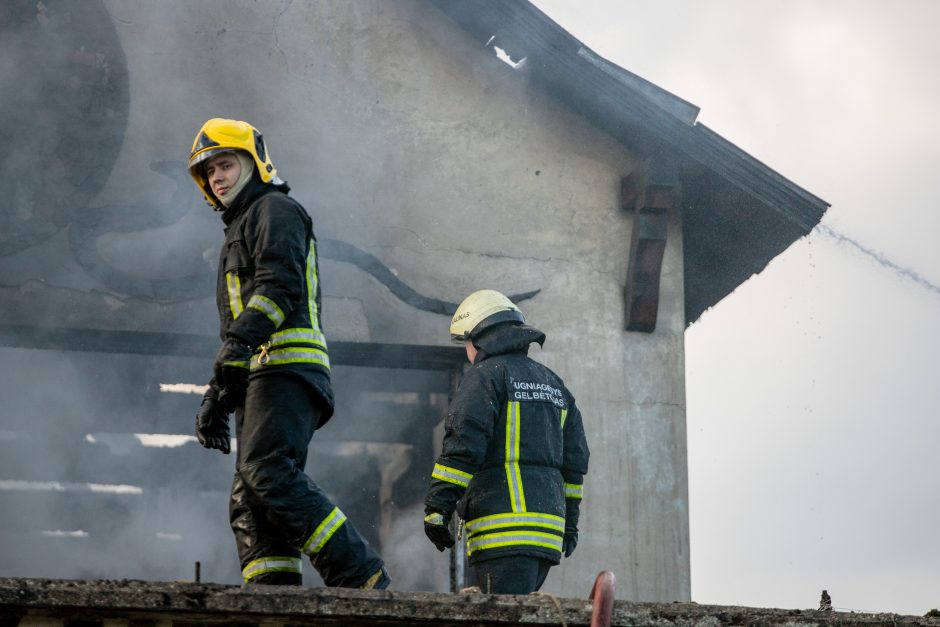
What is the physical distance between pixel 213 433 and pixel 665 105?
13.8 ft

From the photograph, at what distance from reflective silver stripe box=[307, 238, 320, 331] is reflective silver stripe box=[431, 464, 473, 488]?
2.46 feet

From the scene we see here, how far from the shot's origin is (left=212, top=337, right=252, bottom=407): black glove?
16.4 feet

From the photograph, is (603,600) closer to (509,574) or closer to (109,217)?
(509,574)

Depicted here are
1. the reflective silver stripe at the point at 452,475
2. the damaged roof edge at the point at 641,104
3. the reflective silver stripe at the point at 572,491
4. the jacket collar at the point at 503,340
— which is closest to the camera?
the reflective silver stripe at the point at 452,475

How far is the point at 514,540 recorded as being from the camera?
18.2 ft

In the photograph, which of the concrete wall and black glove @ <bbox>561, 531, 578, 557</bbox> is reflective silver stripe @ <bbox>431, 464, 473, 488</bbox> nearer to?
black glove @ <bbox>561, 531, 578, 557</bbox>

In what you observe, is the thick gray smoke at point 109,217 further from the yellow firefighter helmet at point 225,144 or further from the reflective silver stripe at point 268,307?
the reflective silver stripe at point 268,307

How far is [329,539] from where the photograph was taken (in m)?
4.98

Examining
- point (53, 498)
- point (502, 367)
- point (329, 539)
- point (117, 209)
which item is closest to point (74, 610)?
point (329, 539)

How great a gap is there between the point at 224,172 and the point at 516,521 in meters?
1.84

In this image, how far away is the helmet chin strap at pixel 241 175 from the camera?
5.52 m

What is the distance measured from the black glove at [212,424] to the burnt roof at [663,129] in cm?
405

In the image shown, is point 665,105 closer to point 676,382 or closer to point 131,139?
point 676,382

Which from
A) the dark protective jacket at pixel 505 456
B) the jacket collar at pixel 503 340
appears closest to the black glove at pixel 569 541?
the dark protective jacket at pixel 505 456
